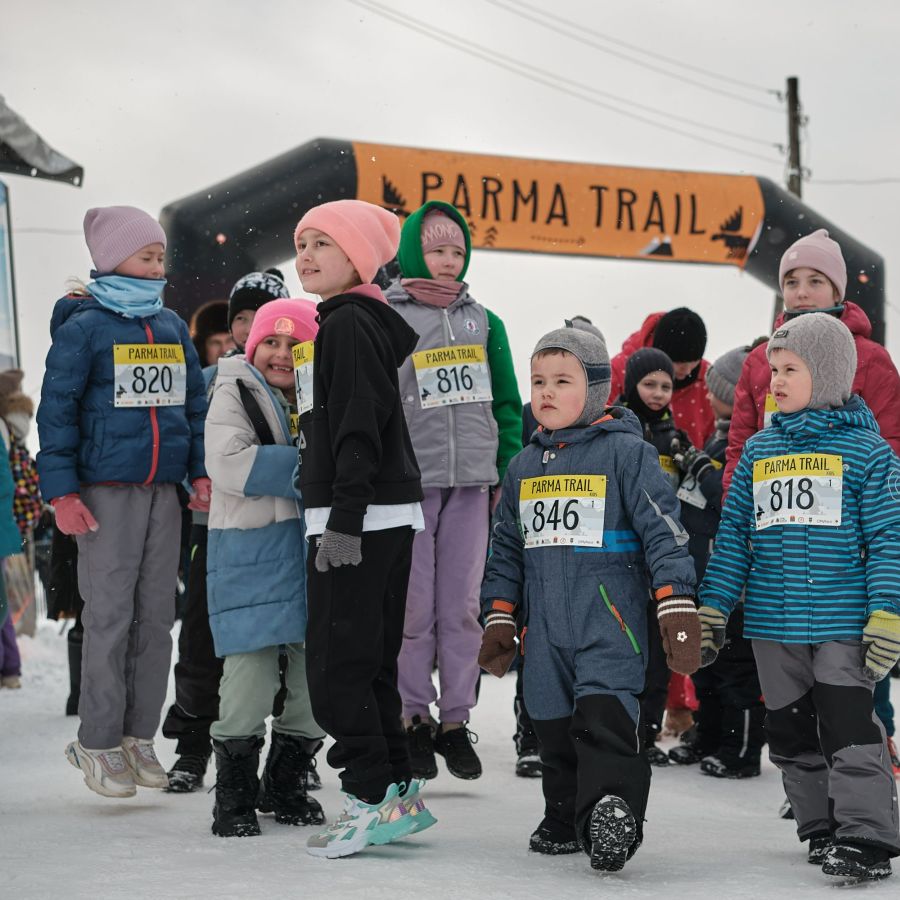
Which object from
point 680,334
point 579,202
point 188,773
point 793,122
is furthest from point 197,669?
point 793,122

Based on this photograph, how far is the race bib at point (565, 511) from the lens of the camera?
325 cm

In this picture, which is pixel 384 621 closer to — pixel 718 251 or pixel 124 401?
pixel 124 401

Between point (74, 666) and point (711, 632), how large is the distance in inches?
145

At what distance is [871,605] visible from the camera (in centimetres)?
311

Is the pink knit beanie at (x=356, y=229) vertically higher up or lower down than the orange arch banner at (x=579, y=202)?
lower down

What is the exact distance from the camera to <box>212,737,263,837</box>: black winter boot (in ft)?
11.1

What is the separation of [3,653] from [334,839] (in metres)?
4.61

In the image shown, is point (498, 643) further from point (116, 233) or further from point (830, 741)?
point (116, 233)

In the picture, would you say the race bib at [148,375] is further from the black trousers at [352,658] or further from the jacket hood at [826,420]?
the jacket hood at [826,420]

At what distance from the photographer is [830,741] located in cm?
314

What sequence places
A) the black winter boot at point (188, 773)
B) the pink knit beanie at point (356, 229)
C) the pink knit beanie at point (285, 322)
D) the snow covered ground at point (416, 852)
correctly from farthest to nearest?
the black winter boot at point (188, 773)
the pink knit beanie at point (285, 322)
the pink knit beanie at point (356, 229)
the snow covered ground at point (416, 852)

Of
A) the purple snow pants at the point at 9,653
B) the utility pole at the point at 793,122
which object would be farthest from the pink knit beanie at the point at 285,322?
the utility pole at the point at 793,122

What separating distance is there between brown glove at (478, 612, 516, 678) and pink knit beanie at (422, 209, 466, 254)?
1671mm

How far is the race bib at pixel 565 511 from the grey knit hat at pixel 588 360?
0.66 feet
